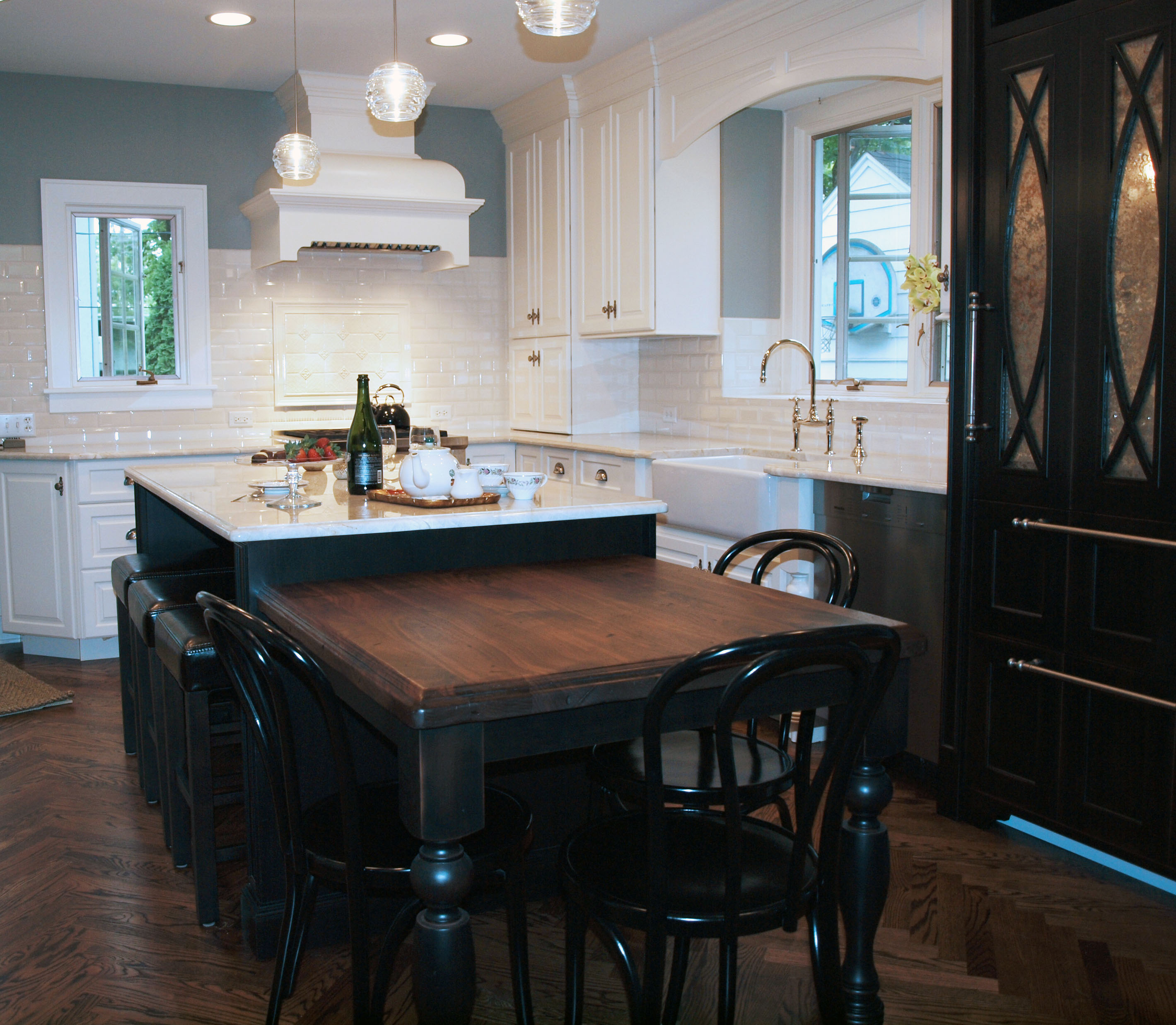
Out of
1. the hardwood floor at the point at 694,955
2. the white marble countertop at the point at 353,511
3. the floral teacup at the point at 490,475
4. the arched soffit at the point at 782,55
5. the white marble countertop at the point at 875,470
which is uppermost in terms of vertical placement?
the arched soffit at the point at 782,55

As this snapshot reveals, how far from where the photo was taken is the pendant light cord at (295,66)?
4.48 meters

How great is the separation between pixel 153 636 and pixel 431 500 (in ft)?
2.62

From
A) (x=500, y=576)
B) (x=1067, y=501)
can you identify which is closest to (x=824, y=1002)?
(x=500, y=576)

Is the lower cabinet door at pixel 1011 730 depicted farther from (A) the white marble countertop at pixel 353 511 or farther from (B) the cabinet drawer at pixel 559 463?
(B) the cabinet drawer at pixel 559 463

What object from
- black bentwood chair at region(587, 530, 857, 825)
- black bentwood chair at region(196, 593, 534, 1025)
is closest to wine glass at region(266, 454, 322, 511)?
black bentwood chair at region(196, 593, 534, 1025)

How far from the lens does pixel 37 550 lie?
16.8ft

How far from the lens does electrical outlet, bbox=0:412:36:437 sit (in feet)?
17.7

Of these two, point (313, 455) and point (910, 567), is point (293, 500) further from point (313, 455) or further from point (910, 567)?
point (910, 567)

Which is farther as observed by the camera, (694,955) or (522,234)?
(522,234)

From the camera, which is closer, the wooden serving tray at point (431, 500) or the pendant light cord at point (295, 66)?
the wooden serving tray at point (431, 500)

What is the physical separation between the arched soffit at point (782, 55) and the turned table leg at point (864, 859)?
8.36ft

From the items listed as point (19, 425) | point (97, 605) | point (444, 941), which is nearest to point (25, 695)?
point (97, 605)

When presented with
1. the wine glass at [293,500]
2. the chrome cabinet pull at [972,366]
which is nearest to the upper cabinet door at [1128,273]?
the chrome cabinet pull at [972,366]

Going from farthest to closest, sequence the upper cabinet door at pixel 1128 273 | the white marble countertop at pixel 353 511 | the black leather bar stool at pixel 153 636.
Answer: the black leather bar stool at pixel 153 636 → the upper cabinet door at pixel 1128 273 → the white marble countertop at pixel 353 511
